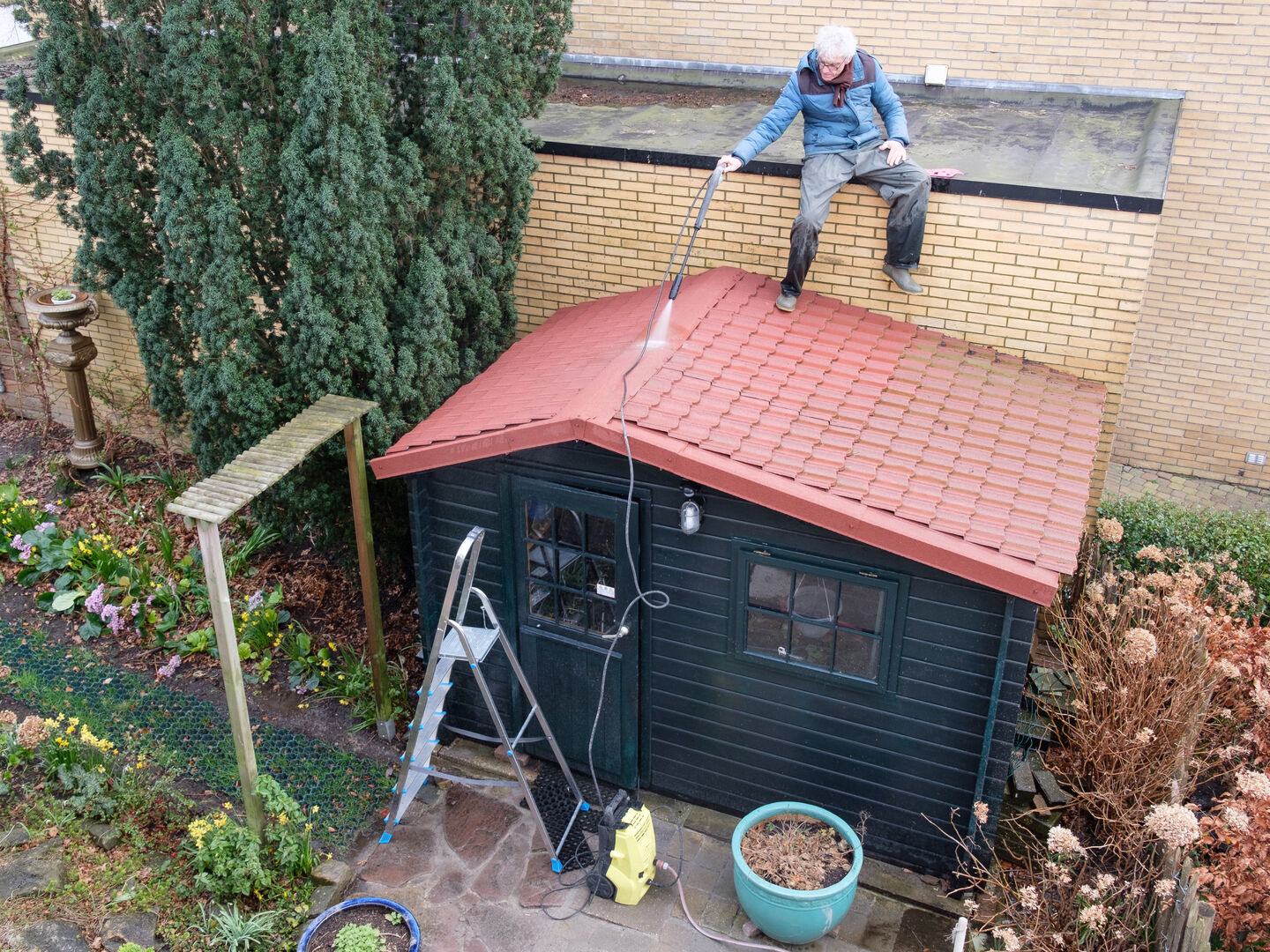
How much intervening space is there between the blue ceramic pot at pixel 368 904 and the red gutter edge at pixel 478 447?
8.16 feet

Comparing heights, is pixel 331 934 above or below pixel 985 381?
below

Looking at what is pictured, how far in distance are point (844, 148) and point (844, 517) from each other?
2.86 metres

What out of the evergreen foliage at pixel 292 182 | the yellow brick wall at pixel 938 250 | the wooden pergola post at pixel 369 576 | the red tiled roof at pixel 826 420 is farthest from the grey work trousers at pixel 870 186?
the wooden pergola post at pixel 369 576

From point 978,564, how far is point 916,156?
3.77m

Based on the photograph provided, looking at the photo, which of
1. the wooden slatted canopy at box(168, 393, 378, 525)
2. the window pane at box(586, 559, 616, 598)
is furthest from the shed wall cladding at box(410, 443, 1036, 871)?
the wooden slatted canopy at box(168, 393, 378, 525)

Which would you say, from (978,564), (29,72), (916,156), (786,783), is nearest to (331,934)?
(786,783)

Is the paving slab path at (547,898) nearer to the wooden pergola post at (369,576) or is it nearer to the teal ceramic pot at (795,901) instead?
the teal ceramic pot at (795,901)

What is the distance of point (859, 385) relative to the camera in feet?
22.1

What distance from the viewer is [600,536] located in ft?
21.5

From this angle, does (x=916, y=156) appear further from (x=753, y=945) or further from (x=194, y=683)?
(x=194, y=683)

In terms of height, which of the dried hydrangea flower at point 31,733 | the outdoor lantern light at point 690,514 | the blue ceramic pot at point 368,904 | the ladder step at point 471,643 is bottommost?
the blue ceramic pot at point 368,904

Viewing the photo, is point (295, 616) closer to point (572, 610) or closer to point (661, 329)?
point (572, 610)

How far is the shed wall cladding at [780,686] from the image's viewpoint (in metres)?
5.88

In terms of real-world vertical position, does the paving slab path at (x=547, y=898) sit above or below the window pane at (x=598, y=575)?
below
